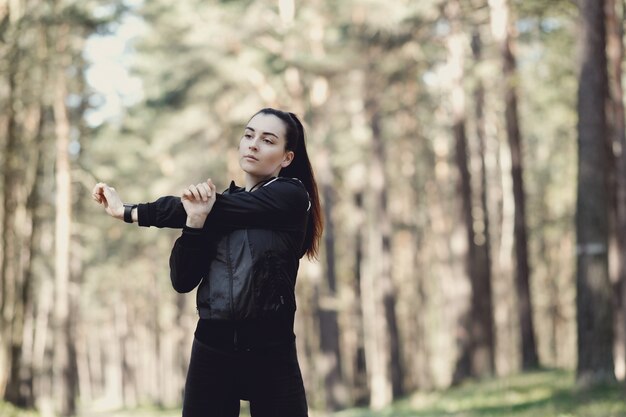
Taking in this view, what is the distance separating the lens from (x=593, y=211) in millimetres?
11891

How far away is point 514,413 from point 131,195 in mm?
23835

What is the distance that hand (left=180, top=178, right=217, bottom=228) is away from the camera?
3.61 metres

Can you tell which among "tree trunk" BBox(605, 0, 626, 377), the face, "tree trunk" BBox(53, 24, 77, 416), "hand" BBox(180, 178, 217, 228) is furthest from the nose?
"tree trunk" BBox(53, 24, 77, 416)

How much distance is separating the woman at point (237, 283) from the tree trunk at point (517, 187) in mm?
15833

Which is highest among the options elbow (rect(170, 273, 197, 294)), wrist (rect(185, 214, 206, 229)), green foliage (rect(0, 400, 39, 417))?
wrist (rect(185, 214, 206, 229))

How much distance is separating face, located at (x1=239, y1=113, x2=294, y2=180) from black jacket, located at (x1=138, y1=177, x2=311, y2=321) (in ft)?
0.59

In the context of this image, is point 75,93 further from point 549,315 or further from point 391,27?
point 549,315

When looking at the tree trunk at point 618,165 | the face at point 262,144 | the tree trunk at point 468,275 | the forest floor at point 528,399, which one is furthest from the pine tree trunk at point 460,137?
the face at point 262,144

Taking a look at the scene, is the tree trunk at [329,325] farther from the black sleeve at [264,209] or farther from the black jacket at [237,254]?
the black jacket at [237,254]

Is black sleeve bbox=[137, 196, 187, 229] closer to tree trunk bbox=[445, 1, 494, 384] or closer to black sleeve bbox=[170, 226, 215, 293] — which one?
black sleeve bbox=[170, 226, 215, 293]

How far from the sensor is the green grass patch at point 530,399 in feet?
35.6

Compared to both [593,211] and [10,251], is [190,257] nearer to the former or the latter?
[593,211]

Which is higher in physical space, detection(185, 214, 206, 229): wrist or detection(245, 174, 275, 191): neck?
detection(245, 174, 275, 191): neck

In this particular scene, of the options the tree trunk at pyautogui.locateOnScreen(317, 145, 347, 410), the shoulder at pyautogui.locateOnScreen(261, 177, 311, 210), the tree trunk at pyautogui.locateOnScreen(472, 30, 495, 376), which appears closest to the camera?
the shoulder at pyautogui.locateOnScreen(261, 177, 311, 210)
